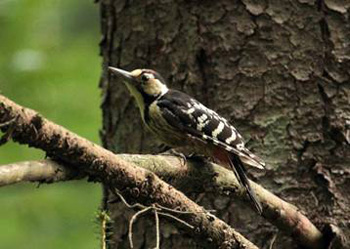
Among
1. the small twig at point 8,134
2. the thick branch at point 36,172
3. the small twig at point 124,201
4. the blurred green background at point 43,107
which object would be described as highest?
the small twig at point 8,134

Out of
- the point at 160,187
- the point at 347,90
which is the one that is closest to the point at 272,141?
the point at 347,90

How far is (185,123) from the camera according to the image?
13.1 feet

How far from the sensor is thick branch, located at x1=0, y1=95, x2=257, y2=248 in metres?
2.35

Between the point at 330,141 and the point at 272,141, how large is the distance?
26 cm

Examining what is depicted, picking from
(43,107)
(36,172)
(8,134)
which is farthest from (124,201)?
(43,107)

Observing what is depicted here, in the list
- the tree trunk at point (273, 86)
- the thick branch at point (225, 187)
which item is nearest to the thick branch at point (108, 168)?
the thick branch at point (225, 187)

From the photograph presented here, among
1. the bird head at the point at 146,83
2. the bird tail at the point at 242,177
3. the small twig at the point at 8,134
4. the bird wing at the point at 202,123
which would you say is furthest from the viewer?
the bird head at the point at 146,83

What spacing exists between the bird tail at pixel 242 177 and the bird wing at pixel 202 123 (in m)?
0.04

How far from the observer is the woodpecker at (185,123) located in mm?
3848

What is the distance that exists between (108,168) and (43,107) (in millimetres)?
2842

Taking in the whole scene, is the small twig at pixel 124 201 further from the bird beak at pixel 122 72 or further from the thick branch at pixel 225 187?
the bird beak at pixel 122 72

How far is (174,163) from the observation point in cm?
322

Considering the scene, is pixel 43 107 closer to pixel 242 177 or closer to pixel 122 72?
pixel 122 72

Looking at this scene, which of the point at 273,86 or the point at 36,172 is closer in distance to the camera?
the point at 36,172
